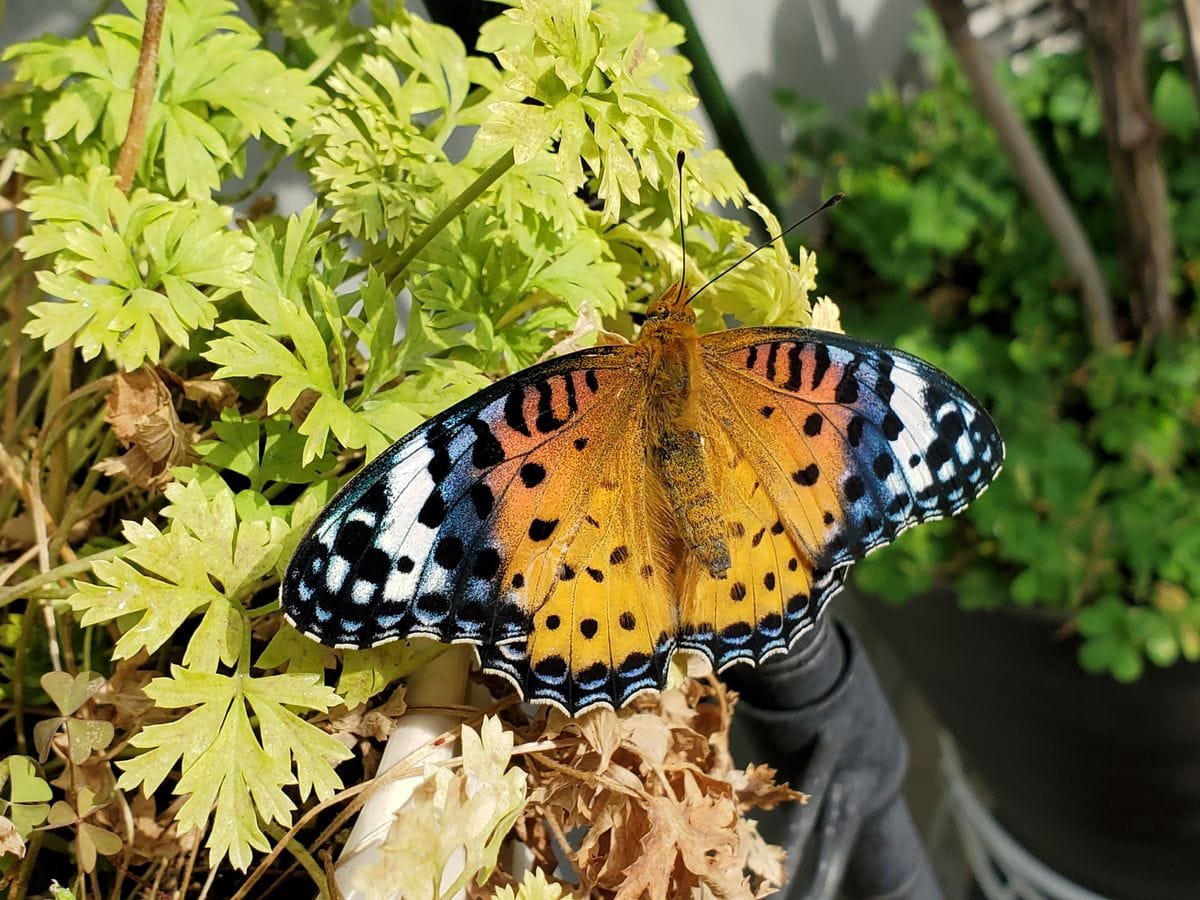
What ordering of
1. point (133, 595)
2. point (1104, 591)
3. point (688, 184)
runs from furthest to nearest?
point (1104, 591)
point (688, 184)
point (133, 595)

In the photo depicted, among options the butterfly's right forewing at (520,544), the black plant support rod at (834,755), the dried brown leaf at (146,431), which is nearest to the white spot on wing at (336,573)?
the butterfly's right forewing at (520,544)

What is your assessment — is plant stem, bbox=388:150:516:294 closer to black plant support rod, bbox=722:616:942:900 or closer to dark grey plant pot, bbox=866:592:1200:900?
black plant support rod, bbox=722:616:942:900

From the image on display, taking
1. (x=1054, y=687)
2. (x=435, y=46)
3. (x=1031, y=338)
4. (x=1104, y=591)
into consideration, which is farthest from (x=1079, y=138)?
(x=435, y=46)

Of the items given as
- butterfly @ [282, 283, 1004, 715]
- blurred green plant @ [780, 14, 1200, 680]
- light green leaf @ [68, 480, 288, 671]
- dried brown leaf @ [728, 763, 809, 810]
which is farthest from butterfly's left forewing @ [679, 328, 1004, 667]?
blurred green plant @ [780, 14, 1200, 680]

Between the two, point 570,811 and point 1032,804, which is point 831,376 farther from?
point 1032,804

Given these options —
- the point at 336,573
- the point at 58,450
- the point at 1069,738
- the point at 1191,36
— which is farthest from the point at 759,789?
the point at 1191,36

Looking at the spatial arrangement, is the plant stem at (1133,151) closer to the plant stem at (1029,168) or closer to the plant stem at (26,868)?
the plant stem at (1029,168)
